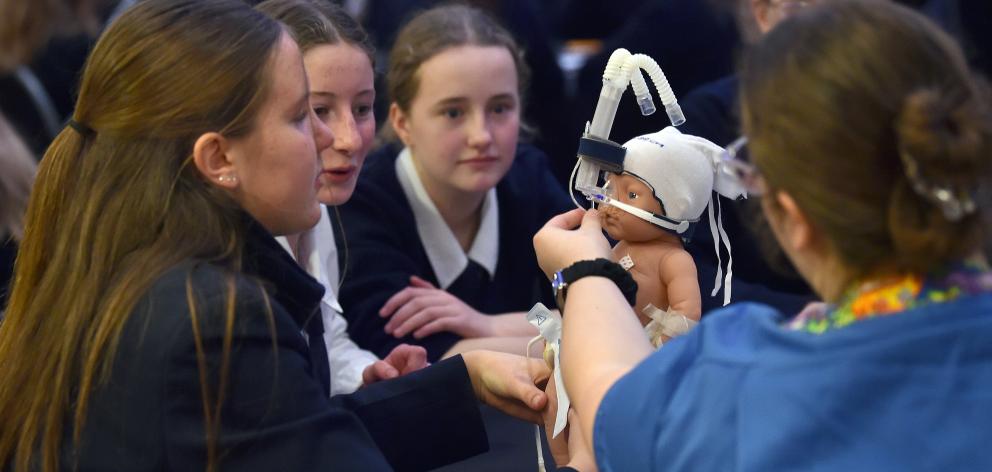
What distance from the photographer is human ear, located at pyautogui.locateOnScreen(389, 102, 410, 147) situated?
2.68 metres

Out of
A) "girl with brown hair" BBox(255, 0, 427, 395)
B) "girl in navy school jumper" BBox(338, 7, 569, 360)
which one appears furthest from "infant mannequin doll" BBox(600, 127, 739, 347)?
"girl in navy school jumper" BBox(338, 7, 569, 360)

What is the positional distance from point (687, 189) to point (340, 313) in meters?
0.95

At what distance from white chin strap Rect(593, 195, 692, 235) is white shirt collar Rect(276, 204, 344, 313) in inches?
25.5

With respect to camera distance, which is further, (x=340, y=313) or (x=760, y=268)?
(x=340, y=313)

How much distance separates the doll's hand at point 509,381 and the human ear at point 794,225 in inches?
20.0

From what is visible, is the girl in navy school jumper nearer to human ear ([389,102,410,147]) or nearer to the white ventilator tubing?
human ear ([389,102,410,147])

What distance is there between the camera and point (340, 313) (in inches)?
91.7

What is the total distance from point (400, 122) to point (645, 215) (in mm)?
1230

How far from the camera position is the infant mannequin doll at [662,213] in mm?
1539

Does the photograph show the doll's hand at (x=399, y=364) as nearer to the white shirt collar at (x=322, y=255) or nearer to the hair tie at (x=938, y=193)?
the white shirt collar at (x=322, y=255)

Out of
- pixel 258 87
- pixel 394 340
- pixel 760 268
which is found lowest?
pixel 394 340

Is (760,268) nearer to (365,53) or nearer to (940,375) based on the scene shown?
(365,53)

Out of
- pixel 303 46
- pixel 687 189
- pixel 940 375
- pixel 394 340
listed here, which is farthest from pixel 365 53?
pixel 940 375

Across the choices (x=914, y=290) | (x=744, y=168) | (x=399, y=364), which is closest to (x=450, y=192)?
(x=399, y=364)
